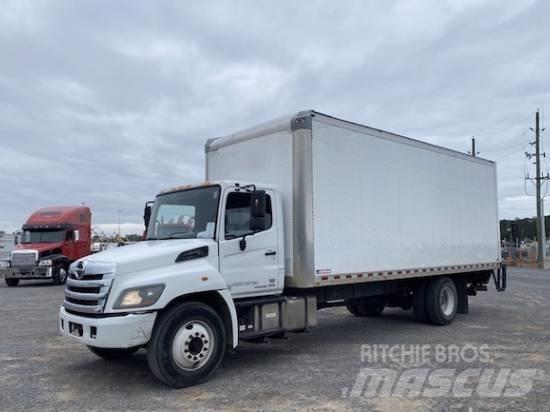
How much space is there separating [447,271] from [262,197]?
557 cm

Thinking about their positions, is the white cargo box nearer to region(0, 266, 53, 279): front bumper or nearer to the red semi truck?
region(0, 266, 53, 279): front bumper

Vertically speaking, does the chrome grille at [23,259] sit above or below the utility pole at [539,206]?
below

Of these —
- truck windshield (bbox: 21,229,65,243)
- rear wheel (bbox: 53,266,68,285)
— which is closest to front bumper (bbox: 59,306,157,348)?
rear wheel (bbox: 53,266,68,285)

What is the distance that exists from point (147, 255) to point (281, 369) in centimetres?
253

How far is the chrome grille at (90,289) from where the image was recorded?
5918 mm

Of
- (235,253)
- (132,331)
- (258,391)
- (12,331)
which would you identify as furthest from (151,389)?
(12,331)

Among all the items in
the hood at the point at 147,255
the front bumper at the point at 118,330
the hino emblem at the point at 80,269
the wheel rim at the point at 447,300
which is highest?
the hood at the point at 147,255

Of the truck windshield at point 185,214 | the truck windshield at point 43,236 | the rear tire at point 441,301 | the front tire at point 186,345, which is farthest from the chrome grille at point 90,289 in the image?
the truck windshield at point 43,236

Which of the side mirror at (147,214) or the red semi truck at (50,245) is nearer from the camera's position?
the side mirror at (147,214)

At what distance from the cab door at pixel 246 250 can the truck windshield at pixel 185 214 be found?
196 millimetres

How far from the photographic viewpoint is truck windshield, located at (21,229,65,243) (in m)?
22.3

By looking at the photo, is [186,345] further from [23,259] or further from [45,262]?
[23,259]

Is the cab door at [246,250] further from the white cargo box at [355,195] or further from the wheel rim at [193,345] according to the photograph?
the wheel rim at [193,345]

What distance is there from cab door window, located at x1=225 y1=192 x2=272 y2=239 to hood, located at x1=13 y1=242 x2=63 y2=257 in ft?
56.5
